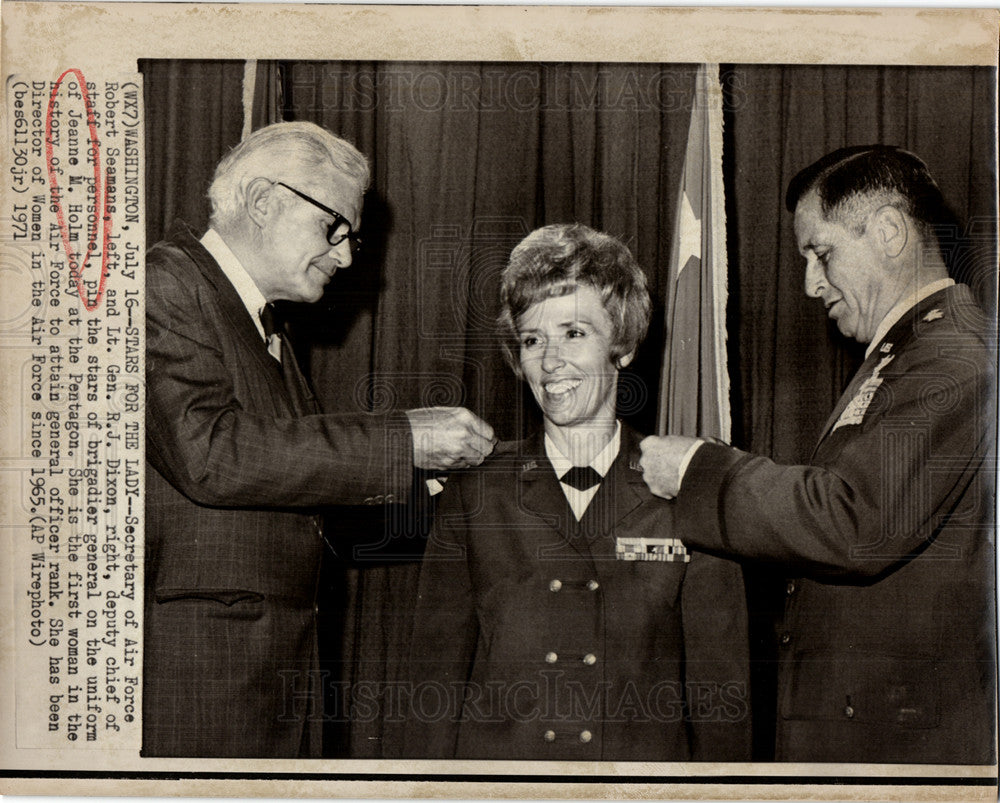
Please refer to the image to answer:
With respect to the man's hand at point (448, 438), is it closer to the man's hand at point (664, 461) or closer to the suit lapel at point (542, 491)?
the suit lapel at point (542, 491)

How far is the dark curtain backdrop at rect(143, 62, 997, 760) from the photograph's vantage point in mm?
2822

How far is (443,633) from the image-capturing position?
282cm

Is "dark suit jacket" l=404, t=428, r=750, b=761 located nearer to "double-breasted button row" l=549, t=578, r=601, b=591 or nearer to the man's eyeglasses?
"double-breasted button row" l=549, t=578, r=601, b=591

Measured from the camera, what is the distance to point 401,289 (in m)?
2.84

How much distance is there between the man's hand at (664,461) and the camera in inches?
110

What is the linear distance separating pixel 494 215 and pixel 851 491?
1247 millimetres

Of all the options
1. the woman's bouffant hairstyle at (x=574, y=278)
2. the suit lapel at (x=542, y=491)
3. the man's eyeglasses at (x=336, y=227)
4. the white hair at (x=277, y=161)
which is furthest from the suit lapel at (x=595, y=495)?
the white hair at (x=277, y=161)

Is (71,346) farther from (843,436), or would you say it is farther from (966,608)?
(966,608)

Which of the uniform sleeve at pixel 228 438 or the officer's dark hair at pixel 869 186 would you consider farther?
the officer's dark hair at pixel 869 186

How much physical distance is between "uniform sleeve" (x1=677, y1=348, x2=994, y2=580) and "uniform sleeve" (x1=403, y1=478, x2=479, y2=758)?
2.07ft

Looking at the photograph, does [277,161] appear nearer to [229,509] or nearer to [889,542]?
[229,509]

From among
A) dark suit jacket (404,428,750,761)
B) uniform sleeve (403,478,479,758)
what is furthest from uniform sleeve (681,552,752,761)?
uniform sleeve (403,478,479,758)

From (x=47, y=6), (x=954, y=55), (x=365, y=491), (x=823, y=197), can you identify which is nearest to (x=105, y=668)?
(x=365, y=491)

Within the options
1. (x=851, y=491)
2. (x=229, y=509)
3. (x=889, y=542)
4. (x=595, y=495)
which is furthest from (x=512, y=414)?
(x=889, y=542)
